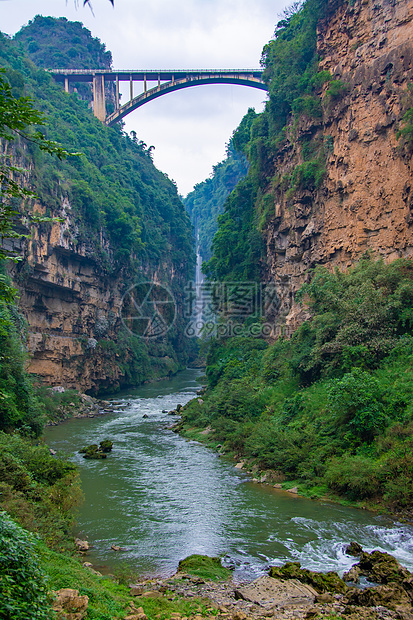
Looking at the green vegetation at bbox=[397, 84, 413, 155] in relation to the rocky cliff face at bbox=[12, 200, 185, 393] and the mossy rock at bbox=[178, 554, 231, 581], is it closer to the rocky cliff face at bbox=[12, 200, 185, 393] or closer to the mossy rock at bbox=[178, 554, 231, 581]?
the mossy rock at bbox=[178, 554, 231, 581]

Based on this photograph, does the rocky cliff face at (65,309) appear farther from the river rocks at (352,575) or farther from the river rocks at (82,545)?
the river rocks at (352,575)

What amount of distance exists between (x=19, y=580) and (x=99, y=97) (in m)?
55.8

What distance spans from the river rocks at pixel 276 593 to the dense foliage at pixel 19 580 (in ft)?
12.0

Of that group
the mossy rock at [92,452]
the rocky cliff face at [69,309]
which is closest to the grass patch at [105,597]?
the mossy rock at [92,452]

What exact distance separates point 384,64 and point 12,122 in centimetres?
1723

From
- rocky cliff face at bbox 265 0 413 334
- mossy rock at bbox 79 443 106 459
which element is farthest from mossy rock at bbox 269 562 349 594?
rocky cliff face at bbox 265 0 413 334

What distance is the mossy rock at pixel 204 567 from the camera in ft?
23.7

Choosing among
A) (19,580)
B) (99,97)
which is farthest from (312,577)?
(99,97)

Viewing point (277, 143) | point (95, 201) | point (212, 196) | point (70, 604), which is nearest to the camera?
point (70, 604)

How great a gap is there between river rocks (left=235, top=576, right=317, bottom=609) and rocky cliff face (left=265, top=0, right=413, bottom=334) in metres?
12.2

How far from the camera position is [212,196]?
3868 inches

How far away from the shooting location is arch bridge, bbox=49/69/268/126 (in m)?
46.5

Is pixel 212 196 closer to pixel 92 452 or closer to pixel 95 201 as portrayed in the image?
pixel 95 201

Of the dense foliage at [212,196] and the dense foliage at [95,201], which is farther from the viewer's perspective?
the dense foliage at [212,196]
